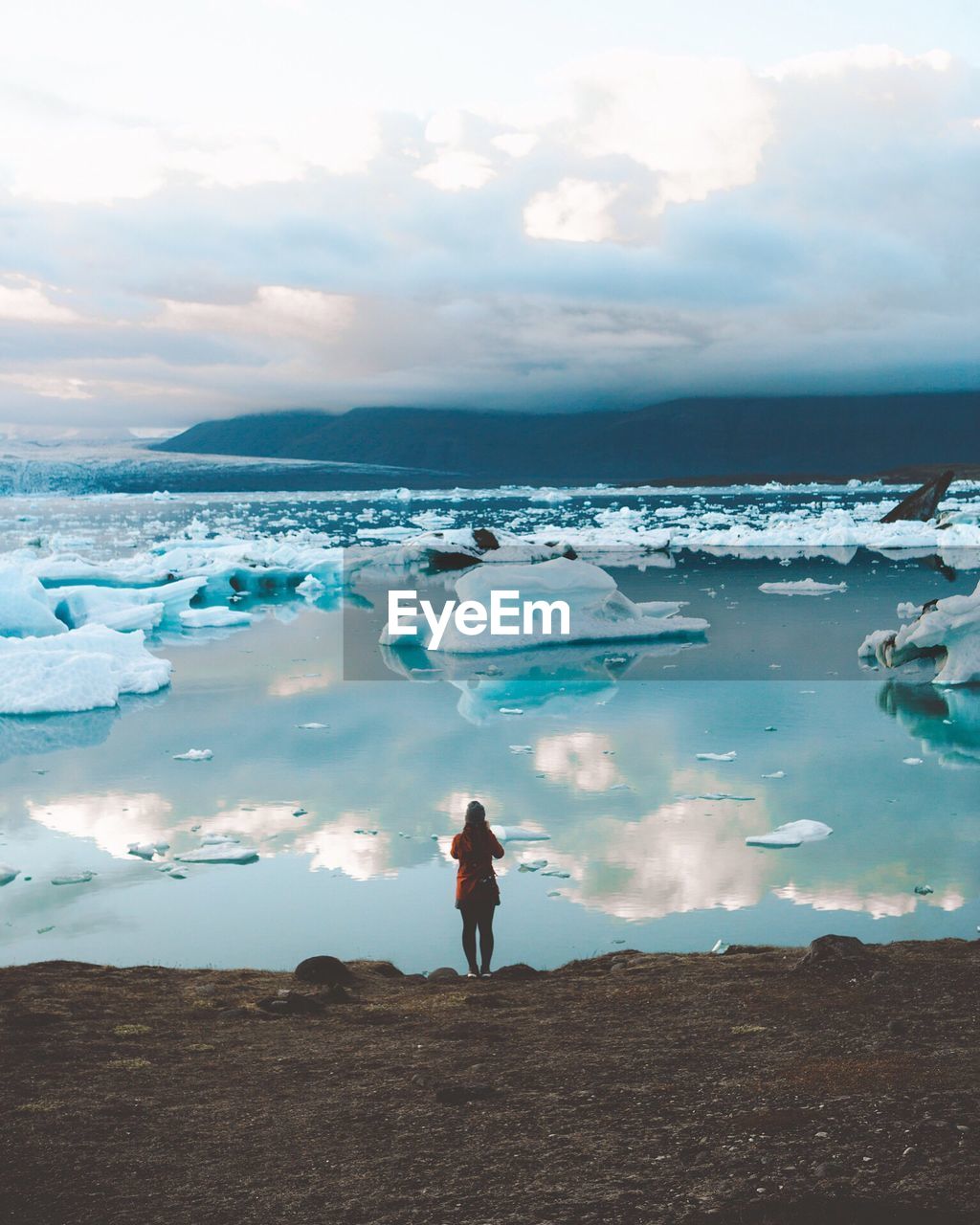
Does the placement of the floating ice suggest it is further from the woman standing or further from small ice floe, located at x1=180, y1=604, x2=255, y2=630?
small ice floe, located at x1=180, y1=604, x2=255, y2=630

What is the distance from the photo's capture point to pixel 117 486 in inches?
5782

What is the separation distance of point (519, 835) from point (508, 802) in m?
1.18

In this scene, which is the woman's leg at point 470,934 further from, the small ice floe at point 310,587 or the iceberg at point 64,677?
the small ice floe at point 310,587

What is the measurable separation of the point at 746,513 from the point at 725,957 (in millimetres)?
59836

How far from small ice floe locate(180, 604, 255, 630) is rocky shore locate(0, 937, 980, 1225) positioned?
1841cm

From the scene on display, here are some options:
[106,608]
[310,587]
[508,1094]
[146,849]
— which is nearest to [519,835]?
[146,849]

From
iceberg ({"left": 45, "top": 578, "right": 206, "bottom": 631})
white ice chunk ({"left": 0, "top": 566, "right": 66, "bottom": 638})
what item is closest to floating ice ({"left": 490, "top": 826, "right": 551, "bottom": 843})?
white ice chunk ({"left": 0, "top": 566, "right": 66, "bottom": 638})

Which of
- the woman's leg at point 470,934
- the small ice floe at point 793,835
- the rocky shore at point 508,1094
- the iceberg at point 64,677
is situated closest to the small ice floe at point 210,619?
the iceberg at point 64,677

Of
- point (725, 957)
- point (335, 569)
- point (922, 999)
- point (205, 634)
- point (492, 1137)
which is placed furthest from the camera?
point (335, 569)

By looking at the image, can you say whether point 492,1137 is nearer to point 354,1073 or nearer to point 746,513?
point 354,1073

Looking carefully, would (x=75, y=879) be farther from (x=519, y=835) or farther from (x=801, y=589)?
(x=801, y=589)

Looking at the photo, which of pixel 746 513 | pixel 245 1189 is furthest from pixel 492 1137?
pixel 746 513

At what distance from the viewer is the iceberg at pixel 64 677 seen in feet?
49.0

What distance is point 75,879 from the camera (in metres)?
8.54
